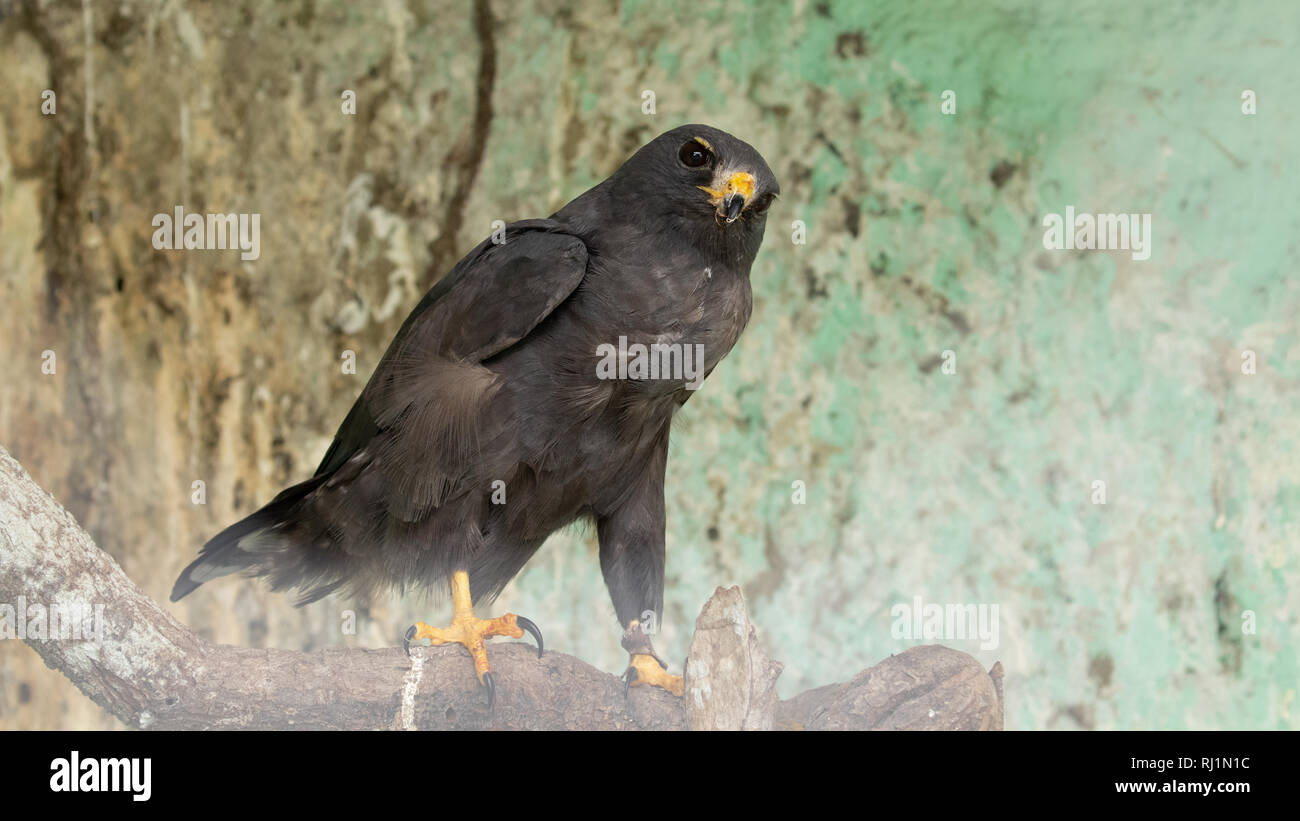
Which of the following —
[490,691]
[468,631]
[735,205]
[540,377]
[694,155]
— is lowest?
[490,691]

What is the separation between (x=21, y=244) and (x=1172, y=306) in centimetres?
381

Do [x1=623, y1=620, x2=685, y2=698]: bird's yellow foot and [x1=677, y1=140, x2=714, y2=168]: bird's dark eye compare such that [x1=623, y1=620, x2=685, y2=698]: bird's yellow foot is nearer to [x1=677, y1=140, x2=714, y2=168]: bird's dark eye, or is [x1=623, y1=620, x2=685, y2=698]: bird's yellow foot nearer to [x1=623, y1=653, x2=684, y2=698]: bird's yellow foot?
[x1=623, y1=653, x2=684, y2=698]: bird's yellow foot

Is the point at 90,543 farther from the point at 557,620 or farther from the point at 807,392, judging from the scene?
the point at 807,392

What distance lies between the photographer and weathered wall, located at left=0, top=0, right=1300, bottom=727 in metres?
3.53

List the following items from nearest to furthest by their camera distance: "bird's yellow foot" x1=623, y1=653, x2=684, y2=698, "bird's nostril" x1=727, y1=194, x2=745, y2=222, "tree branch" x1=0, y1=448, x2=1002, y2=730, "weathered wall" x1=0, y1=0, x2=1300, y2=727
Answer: "tree branch" x1=0, y1=448, x2=1002, y2=730, "bird's nostril" x1=727, y1=194, x2=745, y2=222, "bird's yellow foot" x1=623, y1=653, x2=684, y2=698, "weathered wall" x1=0, y1=0, x2=1300, y2=727

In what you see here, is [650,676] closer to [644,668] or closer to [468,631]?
[644,668]

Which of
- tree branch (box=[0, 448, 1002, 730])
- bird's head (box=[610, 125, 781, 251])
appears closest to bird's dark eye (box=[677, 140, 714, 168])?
bird's head (box=[610, 125, 781, 251])

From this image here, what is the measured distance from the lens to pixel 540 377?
253 cm

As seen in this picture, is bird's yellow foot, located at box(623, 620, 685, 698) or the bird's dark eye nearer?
the bird's dark eye

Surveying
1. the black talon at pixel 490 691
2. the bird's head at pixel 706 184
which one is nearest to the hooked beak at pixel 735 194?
the bird's head at pixel 706 184

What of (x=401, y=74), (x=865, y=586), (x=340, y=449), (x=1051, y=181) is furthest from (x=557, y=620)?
(x=1051, y=181)

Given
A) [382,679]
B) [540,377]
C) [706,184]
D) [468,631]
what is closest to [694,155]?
[706,184]

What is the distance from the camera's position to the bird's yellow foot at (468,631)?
2500 millimetres

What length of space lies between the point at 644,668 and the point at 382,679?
0.62 meters
